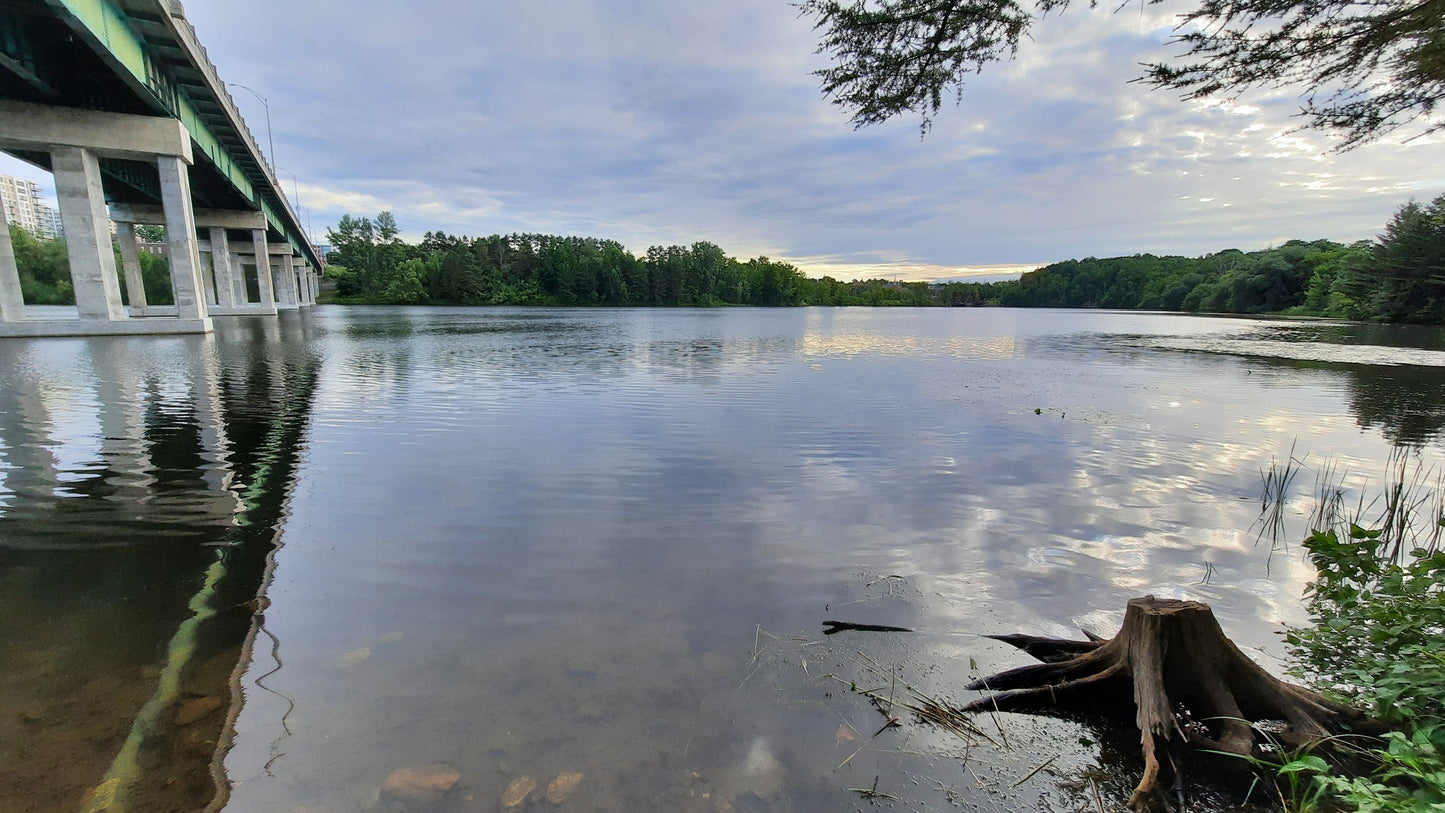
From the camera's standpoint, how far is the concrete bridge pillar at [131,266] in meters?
47.8

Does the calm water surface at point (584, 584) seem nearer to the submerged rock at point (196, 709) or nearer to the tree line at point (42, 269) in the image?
the submerged rock at point (196, 709)

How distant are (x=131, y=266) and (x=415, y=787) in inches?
2584

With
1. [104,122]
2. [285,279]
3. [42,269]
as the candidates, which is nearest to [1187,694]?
[104,122]

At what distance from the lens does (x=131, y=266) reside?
48.6 metres

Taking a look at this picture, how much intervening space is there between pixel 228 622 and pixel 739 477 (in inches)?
221

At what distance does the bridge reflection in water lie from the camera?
3014 millimetres

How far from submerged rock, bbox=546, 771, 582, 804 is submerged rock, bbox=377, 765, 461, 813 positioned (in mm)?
464

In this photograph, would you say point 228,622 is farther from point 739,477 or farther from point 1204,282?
point 1204,282

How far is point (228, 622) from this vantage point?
4.43 metres

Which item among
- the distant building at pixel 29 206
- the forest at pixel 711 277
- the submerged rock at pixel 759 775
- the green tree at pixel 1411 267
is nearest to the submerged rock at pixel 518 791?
the submerged rock at pixel 759 775

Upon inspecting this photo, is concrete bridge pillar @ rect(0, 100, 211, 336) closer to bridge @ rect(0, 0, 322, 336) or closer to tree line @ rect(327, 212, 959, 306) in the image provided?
bridge @ rect(0, 0, 322, 336)

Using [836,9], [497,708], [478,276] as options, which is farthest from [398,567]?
[478,276]

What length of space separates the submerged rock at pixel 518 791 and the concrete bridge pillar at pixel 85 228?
3609 centimetres

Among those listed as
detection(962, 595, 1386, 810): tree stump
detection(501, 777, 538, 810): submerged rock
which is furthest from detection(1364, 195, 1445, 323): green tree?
detection(501, 777, 538, 810): submerged rock
